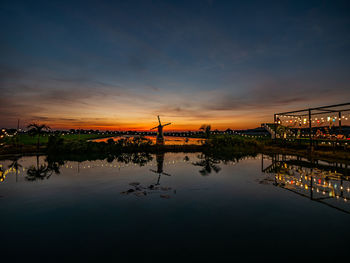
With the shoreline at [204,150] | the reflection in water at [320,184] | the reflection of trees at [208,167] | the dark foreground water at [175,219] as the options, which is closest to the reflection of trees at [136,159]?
the shoreline at [204,150]

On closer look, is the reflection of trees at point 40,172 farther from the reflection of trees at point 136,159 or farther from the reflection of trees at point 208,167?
the reflection of trees at point 208,167

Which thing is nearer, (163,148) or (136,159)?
(136,159)

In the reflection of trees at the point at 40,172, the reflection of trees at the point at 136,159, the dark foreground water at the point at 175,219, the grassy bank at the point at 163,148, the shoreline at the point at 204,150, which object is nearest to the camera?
the dark foreground water at the point at 175,219

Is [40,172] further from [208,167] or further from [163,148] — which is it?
[163,148]

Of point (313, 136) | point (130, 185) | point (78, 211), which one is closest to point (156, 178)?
point (130, 185)

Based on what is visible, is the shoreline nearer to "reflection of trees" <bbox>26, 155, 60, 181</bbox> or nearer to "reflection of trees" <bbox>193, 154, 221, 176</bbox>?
"reflection of trees" <bbox>193, 154, 221, 176</bbox>

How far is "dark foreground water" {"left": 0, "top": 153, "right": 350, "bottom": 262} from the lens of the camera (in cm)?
404

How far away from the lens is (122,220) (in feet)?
18.2

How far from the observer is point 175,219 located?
5598 mm

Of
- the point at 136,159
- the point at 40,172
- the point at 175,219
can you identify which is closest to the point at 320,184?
the point at 175,219

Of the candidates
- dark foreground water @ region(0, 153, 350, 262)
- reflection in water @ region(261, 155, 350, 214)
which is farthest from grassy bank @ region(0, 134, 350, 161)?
dark foreground water @ region(0, 153, 350, 262)

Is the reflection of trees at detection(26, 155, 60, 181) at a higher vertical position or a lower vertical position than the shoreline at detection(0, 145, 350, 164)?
lower

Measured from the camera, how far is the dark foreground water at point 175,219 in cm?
404

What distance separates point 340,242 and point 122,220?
6.22 meters
